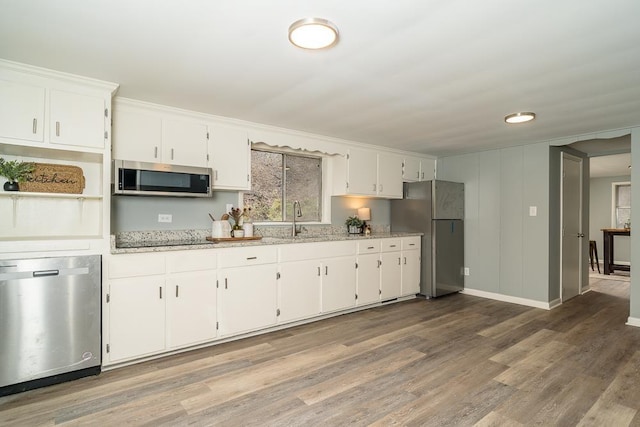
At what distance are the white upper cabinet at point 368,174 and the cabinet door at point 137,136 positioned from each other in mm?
2294

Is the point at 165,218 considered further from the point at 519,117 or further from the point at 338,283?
the point at 519,117

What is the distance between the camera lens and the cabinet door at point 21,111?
7.70ft

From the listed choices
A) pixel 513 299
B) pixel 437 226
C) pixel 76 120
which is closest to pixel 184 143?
pixel 76 120

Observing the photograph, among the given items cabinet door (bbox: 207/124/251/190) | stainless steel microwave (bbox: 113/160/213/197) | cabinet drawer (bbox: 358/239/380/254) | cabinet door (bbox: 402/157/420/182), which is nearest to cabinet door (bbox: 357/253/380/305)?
cabinet drawer (bbox: 358/239/380/254)

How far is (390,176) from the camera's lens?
5.14m

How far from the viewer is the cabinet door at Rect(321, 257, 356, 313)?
3997mm

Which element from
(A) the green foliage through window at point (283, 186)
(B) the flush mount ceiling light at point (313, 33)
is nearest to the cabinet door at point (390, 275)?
(A) the green foliage through window at point (283, 186)

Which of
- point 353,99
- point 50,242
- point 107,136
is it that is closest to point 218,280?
point 50,242

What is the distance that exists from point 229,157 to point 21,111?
1643 millimetres

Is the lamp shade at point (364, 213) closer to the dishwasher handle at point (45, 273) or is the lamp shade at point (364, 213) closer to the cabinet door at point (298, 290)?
the cabinet door at point (298, 290)

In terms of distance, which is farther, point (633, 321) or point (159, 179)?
point (633, 321)

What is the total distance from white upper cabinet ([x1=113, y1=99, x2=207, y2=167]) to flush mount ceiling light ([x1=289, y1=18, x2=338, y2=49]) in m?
1.78

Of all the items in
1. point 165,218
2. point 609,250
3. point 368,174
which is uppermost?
point 368,174

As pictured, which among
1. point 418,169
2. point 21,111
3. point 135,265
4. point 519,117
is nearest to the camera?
point 21,111
